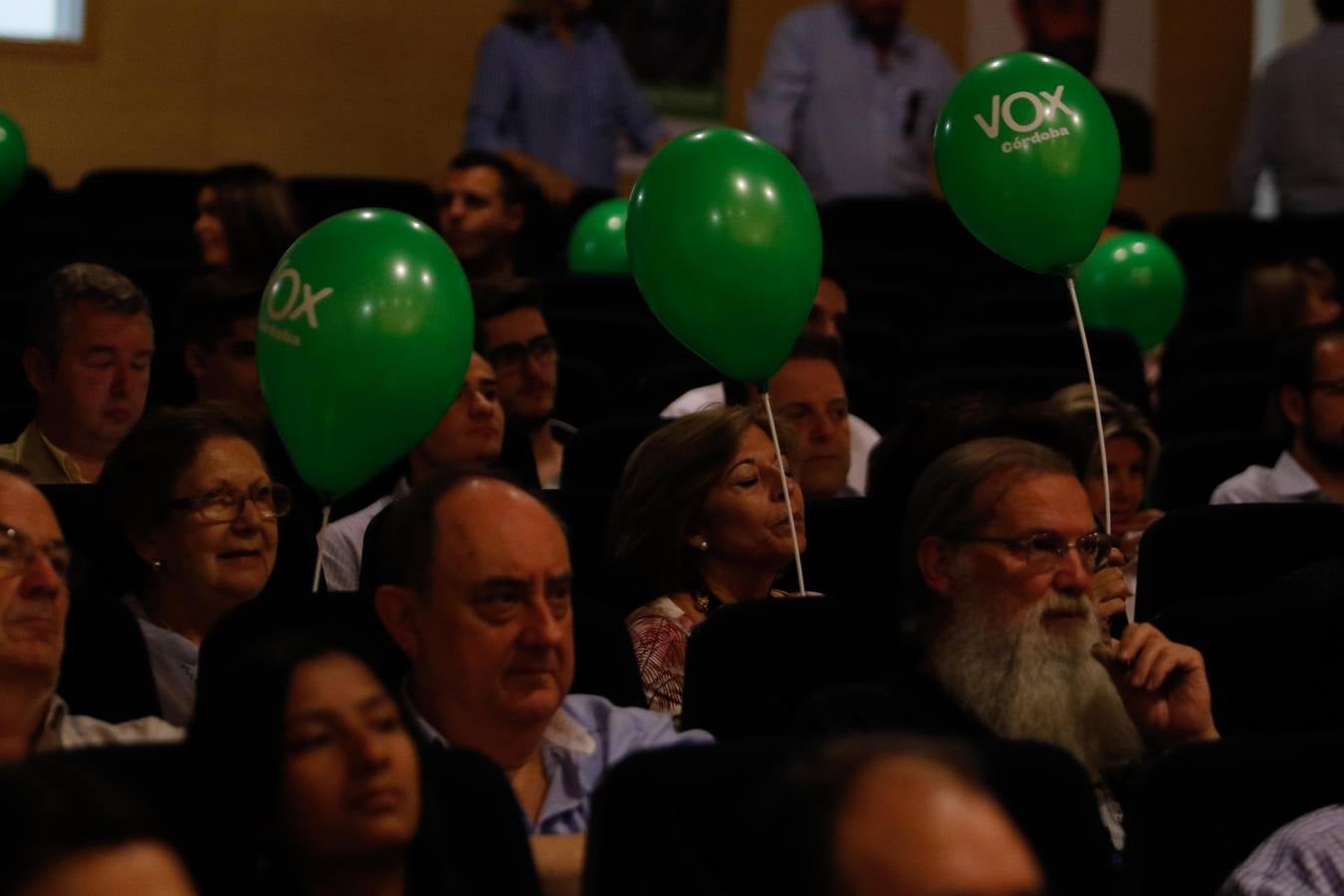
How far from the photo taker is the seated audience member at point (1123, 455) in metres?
4.00

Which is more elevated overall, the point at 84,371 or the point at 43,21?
the point at 43,21

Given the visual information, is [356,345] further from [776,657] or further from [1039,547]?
[1039,547]

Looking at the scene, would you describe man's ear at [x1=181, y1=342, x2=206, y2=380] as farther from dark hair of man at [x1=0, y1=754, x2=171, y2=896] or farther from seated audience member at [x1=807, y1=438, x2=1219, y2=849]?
dark hair of man at [x1=0, y1=754, x2=171, y2=896]

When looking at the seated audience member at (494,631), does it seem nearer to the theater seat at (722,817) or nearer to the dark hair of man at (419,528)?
the dark hair of man at (419,528)

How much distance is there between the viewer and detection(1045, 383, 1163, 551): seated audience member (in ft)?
13.1

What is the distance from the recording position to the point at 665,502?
3225mm

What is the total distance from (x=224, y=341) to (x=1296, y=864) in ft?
8.35

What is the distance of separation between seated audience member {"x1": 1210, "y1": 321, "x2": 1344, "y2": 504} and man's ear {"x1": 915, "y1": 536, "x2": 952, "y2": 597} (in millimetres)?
1615

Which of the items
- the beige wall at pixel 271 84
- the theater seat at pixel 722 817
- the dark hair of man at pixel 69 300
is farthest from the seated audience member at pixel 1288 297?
the theater seat at pixel 722 817

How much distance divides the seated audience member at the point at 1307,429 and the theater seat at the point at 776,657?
5.43 feet

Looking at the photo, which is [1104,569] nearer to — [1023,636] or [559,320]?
[1023,636]

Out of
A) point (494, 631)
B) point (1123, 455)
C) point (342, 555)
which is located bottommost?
point (342, 555)

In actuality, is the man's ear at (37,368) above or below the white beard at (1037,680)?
above

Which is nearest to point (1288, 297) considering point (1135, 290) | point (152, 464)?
point (1135, 290)
